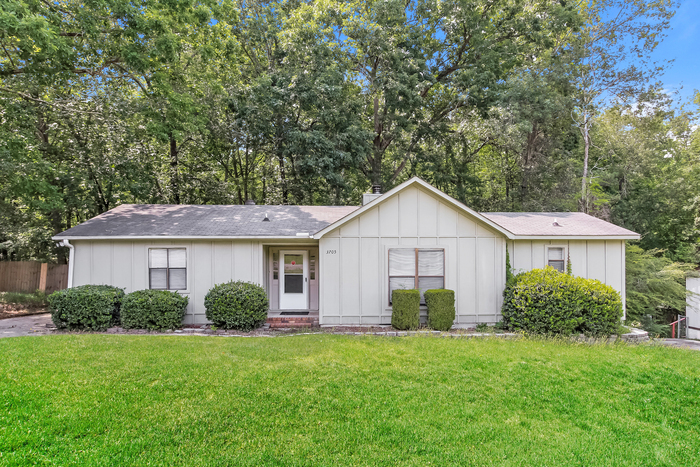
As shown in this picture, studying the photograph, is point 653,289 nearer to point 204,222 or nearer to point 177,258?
point 204,222

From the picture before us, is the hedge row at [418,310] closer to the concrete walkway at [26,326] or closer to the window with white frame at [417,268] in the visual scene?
the window with white frame at [417,268]

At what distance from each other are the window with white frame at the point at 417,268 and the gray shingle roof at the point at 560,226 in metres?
2.33

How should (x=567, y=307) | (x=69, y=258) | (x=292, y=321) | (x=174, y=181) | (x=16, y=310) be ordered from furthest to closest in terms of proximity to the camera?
(x=174, y=181)
(x=16, y=310)
(x=292, y=321)
(x=69, y=258)
(x=567, y=307)

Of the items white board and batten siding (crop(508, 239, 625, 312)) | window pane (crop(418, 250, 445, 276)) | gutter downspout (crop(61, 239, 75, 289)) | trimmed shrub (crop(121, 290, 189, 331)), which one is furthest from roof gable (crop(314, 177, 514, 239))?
gutter downspout (crop(61, 239, 75, 289))

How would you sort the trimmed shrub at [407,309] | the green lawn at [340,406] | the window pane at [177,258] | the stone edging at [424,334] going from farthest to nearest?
the window pane at [177,258], the trimmed shrub at [407,309], the stone edging at [424,334], the green lawn at [340,406]

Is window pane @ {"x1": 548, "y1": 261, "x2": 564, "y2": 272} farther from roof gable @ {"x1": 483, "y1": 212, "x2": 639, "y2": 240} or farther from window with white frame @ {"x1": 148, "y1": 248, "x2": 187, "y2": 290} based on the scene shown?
window with white frame @ {"x1": 148, "y1": 248, "x2": 187, "y2": 290}

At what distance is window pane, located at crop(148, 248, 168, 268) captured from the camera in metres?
9.99

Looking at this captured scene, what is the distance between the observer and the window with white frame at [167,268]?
9.99 meters

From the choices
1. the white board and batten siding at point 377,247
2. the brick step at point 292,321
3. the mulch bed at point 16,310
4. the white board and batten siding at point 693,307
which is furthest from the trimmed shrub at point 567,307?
the mulch bed at point 16,310

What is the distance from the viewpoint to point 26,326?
973 cm

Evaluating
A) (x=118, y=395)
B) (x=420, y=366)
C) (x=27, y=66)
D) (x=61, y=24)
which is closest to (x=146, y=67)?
(x=61, y=24)

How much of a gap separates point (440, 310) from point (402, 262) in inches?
62.9

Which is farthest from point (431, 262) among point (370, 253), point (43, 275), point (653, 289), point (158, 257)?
point (43, 275)

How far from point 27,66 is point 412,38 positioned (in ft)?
52.5
